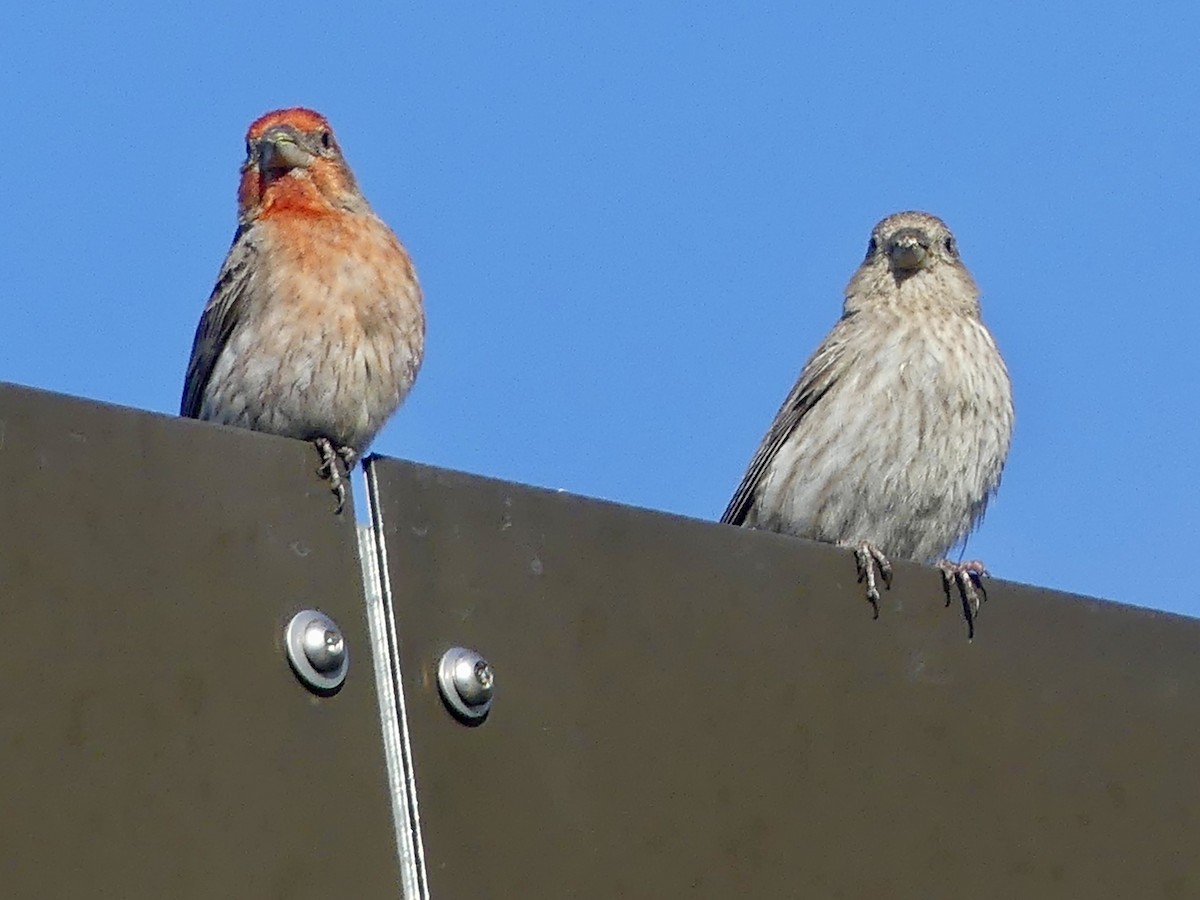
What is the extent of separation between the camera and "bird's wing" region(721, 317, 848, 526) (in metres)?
9.59

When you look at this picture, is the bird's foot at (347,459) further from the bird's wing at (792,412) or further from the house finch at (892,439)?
the bird's wing at (792,412)

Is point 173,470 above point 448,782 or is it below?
above

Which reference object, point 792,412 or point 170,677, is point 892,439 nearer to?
point 792,412

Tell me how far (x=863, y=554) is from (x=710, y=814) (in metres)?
0.91

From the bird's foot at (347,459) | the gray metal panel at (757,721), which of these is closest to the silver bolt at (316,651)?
the gray metal panel at (757,721)

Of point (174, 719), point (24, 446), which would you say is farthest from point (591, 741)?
point (24, 446)

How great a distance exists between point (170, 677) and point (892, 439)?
5.82 metres

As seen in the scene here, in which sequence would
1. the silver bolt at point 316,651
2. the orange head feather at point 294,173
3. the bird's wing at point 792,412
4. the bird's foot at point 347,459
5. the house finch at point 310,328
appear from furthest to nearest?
the bird's wing at point 792,412 < the orange head feather at point 294,173 < the house finch at point 310,328 < the bird's foot at point 347,459 < the silver bolt at point 316,651

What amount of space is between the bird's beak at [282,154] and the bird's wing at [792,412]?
2474mm

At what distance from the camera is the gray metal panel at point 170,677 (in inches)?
133

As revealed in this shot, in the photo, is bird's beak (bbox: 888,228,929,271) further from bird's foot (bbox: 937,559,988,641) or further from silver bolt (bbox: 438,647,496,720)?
silver bolt (bbox: 438,647,496,720)

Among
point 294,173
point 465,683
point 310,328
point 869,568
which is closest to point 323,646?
point 465,683

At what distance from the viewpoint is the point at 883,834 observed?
477cm

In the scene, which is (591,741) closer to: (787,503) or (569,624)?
(569,624)
